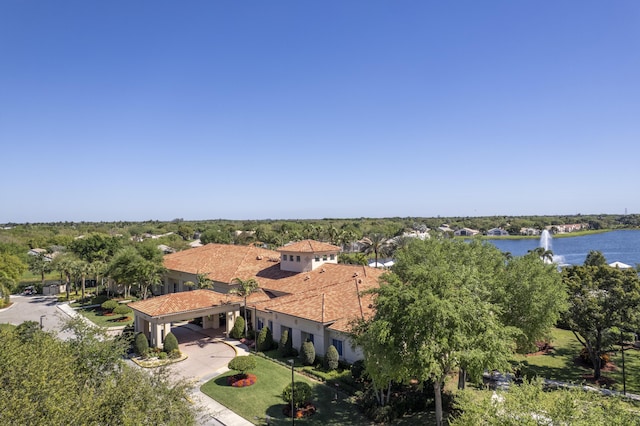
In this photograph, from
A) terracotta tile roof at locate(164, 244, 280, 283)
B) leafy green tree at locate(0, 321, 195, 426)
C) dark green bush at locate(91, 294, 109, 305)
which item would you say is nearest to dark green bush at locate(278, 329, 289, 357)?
terracotta tile roof at locate(164, 244, 280, 283)

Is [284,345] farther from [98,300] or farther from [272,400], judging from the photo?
[98,300]

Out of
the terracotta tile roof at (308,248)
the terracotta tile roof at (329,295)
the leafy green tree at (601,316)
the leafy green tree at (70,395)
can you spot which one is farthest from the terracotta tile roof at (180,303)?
the leafy green tree at (601,316)

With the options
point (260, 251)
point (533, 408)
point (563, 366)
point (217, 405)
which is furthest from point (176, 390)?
point (260, 251)

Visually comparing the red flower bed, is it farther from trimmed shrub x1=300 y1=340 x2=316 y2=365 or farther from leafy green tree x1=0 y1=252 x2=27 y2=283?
leafy green tree x1=0 y1=252 x2=27 y2=283

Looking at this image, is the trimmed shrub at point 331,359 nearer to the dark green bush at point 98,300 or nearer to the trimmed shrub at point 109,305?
the trimmed shrub at point 109,305

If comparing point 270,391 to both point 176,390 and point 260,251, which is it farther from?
point 260,251

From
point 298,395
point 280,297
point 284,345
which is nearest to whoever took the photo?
point 298,395

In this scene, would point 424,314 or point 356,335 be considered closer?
point 424,314

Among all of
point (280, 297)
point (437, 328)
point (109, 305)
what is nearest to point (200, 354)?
point (280, 297)
